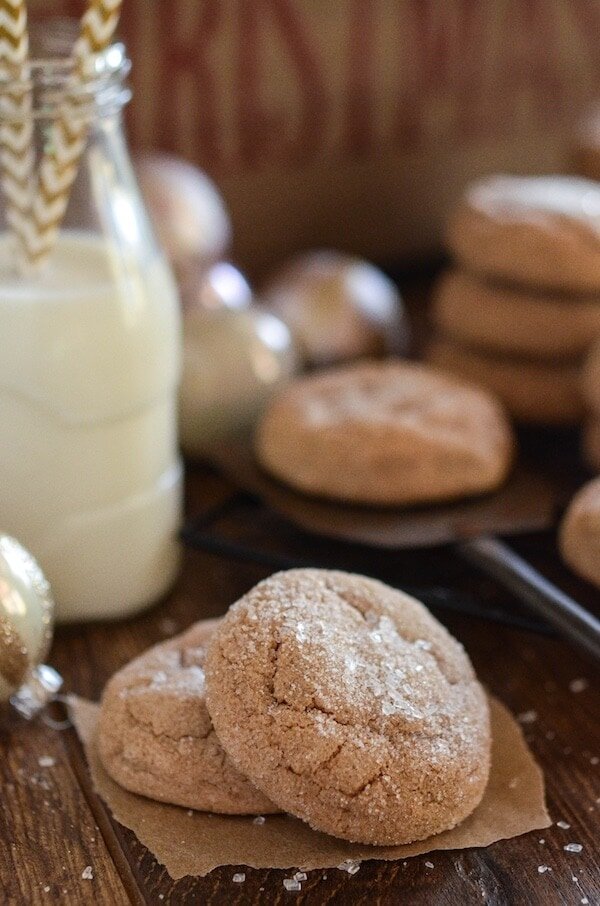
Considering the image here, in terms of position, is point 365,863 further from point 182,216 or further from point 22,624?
point 182,216

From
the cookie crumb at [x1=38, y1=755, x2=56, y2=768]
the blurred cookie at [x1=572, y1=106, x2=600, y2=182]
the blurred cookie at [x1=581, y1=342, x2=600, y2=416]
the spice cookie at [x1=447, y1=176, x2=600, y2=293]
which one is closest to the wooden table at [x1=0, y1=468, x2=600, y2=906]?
the cookie crumb at [x1=38, y1=755, x2=56, y2=768]

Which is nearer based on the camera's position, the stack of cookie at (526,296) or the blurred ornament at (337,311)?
the stack of cookie at (526,296)

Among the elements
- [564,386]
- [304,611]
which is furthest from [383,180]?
[304,611]

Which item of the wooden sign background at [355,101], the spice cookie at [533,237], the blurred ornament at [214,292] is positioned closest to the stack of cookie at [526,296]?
the spice cookie at [533,237]

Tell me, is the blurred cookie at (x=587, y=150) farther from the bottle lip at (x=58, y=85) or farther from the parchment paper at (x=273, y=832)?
the parchment paper at (x=273, y=832)

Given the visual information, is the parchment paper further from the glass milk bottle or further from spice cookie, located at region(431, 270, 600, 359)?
spice cookie, located at region(431, 270, 600, 359)

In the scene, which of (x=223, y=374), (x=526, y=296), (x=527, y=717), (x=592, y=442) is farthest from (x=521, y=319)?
(x=527, y=717)
